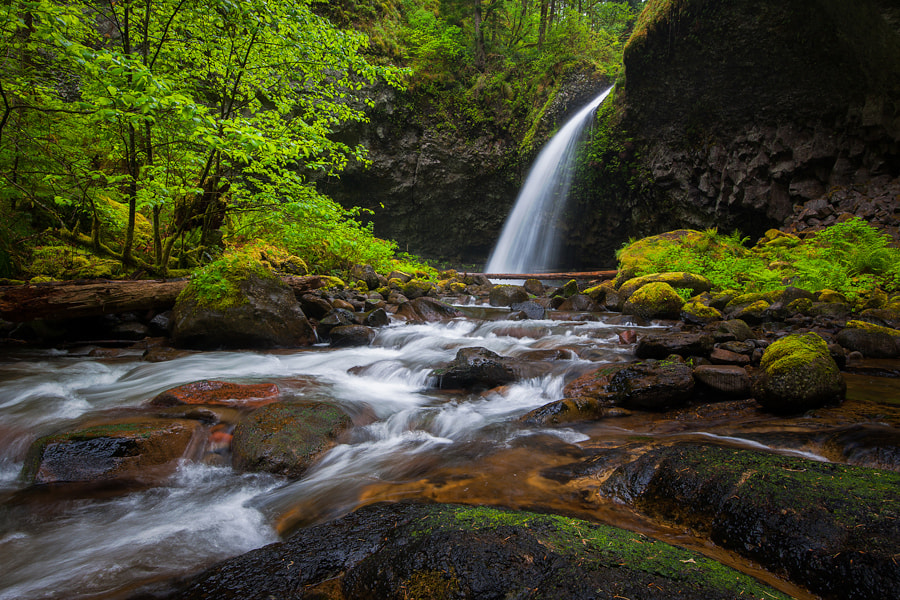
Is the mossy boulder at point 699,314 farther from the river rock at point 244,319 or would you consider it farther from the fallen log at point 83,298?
the fallen log at point 83,298

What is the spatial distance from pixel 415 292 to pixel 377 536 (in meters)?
9.88

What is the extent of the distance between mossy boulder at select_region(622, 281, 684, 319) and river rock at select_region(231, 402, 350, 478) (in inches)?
A: 268

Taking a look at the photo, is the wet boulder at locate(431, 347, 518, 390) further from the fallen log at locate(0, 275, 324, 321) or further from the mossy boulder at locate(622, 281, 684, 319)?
the fallen log at locate(0, 275, 324, 321)

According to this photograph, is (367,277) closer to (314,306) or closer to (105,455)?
(314,306)

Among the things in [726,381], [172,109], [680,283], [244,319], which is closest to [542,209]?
[680,283]

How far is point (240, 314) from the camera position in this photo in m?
6.33

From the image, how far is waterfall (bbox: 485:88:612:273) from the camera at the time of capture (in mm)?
17344

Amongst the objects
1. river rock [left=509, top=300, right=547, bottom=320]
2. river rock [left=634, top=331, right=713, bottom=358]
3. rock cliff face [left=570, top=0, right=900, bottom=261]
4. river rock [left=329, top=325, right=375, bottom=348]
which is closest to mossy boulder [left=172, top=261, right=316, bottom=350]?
river rock [left=329, top=325, right=375, bottom=348]

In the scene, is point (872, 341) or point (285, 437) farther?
point (872, 341)

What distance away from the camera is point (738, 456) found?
225 centimetres

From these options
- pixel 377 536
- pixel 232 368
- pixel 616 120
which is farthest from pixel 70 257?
pixel 616 120

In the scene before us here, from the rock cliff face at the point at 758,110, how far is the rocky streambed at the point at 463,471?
7.57 meters

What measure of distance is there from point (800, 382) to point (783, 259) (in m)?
8.78

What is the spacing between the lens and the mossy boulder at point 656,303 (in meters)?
7.84
